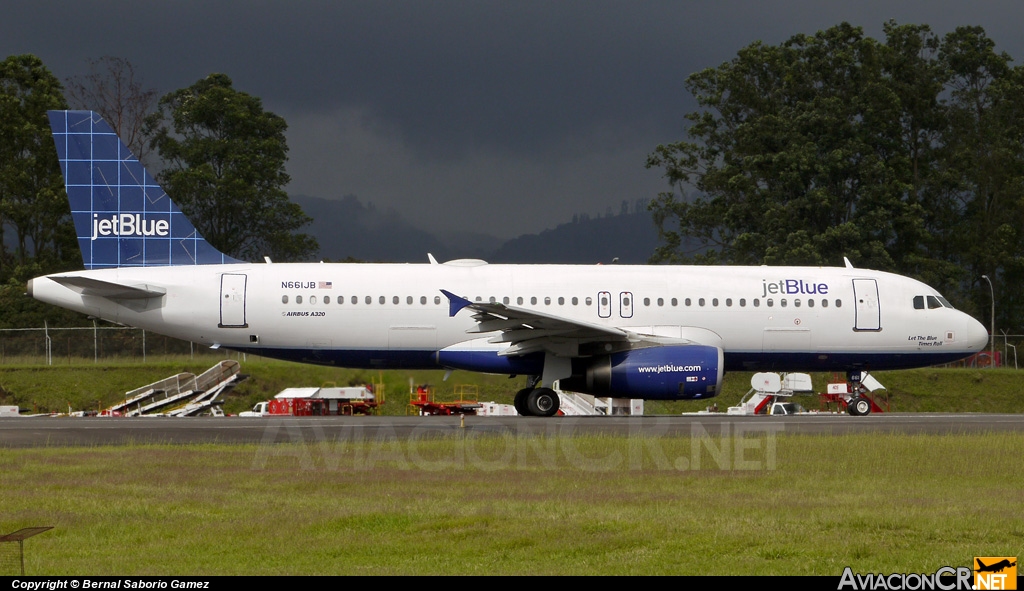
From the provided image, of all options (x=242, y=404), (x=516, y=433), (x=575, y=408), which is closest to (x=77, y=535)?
(x=516, y=433)

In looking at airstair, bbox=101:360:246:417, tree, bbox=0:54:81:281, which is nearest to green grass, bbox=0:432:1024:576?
airstair, bbox=101:360:246:417

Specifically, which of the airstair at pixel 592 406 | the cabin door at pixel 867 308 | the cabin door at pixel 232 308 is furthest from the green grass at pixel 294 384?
the cabin door at pixel 867 308

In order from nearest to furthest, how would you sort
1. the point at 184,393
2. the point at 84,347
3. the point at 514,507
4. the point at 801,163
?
1. the point at 514,507
2. the point at 184,393
3. the point at 84,347
4. the point at 801,163

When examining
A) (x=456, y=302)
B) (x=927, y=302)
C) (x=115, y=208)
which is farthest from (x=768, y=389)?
(x=115, y=208)

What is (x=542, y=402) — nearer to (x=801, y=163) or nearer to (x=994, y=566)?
(x=994, y=566)

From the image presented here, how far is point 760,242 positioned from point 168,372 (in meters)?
29.6

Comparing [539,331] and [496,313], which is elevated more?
[496,313]

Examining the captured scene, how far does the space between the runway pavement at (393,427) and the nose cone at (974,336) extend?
7.58 ft

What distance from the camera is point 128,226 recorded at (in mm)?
26609

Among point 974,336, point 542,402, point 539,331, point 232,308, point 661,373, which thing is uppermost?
point 232,308

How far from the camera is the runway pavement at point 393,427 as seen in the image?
19703mm

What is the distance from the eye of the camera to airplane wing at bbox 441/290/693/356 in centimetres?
2300

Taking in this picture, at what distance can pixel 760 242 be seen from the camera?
55.5m

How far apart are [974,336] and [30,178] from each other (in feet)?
157
